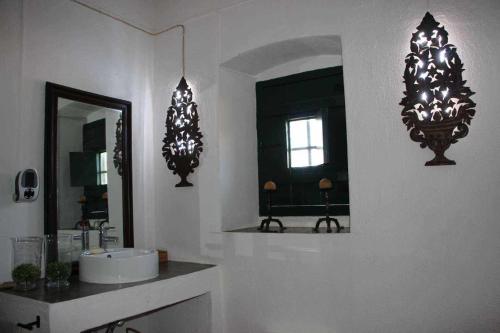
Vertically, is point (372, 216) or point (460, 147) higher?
point (460, 147)

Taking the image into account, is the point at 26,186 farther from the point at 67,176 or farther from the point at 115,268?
the point at 115,268

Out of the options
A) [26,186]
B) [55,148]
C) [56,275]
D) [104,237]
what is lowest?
[56,275]

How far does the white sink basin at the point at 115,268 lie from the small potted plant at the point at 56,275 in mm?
153

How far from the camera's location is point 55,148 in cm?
258

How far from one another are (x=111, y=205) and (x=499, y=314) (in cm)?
235

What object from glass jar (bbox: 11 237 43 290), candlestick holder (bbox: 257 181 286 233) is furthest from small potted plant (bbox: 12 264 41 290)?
candlestick holder (bbox: 257 181 286 233)

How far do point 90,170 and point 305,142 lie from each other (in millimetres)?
1498

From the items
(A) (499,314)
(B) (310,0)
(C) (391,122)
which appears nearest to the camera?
(A) (499,314)

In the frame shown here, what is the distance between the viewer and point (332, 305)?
2.42 m

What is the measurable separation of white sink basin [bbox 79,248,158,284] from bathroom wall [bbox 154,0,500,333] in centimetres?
56

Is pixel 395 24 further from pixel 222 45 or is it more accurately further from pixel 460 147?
pixel 222 45

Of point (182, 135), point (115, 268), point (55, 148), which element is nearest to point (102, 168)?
point (55, 148)

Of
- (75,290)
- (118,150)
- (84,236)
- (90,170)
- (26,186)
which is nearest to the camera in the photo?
(75,290)

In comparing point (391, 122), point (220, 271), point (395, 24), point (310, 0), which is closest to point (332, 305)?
point (220, 271)
